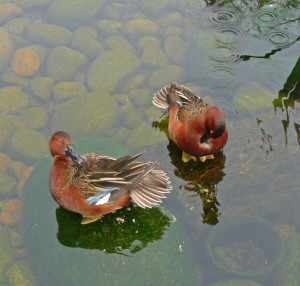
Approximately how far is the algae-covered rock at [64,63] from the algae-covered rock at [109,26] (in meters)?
0.75

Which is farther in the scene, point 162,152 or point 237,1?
point 237,1

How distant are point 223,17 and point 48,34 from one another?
301cm

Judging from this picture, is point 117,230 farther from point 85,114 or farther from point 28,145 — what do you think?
point 85,114

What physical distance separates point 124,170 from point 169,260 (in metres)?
1.01

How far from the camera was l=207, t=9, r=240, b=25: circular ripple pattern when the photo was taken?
6441 millimetres

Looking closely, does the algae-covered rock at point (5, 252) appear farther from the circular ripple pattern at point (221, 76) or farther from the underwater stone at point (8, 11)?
the underwater stone at point (8, 11)

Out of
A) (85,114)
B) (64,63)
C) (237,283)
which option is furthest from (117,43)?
(237,283)

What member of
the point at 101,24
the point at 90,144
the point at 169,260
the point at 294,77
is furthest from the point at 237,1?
the point at 169,260

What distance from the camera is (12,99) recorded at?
585 cm

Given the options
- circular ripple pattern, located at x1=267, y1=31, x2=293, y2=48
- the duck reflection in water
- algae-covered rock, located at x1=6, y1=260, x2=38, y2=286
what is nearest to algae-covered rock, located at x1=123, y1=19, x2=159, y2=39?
circular ripple pattern, located at x1=267, y1=31, x2=293, y2=48

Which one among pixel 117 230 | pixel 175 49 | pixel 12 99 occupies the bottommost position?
pixel 12 99

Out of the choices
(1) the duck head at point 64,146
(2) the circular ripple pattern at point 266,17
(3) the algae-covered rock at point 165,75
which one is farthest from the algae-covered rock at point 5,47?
(2) the circular ripple pattern at point 266,17

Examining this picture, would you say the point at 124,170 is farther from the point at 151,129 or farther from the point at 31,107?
the point at 31,107

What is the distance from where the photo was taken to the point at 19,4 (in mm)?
7184
